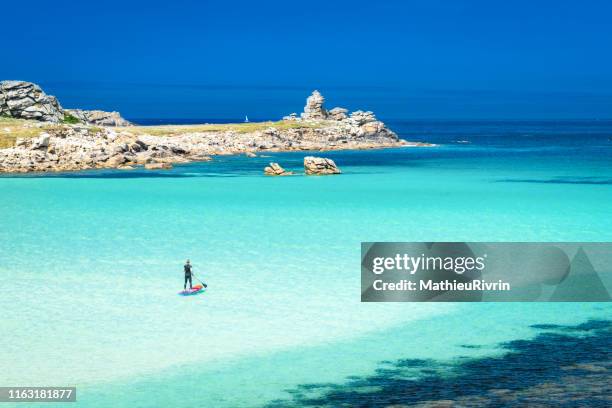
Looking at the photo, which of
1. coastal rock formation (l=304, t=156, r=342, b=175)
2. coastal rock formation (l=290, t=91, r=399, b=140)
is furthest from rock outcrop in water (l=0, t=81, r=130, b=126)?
coastal rock formation (l=290, t=91, r=399, b=140)

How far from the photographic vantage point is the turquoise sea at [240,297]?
1977 cm

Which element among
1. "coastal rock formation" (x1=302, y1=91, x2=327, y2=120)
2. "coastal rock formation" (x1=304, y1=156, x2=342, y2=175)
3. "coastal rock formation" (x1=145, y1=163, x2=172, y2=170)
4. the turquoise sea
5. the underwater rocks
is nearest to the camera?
the turquoise sea

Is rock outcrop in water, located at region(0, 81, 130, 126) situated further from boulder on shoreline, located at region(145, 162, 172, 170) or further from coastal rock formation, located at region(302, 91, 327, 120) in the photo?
coastal rock formation, located at region(302, 91, 327, 120)

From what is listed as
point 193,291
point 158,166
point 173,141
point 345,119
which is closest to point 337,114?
point 345,119

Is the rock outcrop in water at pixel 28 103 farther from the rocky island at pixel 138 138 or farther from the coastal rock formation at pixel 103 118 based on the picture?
the coastal rock formation at pixel 103 118

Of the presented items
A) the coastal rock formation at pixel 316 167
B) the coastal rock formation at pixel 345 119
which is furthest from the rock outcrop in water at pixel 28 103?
the coastal rock formation at pixel 345 119

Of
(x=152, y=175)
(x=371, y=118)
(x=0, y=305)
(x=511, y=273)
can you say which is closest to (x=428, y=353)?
(x=511, y=273)

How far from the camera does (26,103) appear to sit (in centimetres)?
10350

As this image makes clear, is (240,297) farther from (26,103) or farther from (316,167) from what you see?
(26,103)

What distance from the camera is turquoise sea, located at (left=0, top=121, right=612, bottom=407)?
19766 mm

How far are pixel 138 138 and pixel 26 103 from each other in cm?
1756

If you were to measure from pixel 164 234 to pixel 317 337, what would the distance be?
20.4 m

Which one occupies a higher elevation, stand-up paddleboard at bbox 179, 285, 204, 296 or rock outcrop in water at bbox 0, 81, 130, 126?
rock outcrop in water at bbox 0, 81, 130, 126

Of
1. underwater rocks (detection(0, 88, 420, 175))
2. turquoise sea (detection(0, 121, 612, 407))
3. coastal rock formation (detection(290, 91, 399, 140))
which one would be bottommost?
turquoise sea (detection(0, 121, 612, 407))
